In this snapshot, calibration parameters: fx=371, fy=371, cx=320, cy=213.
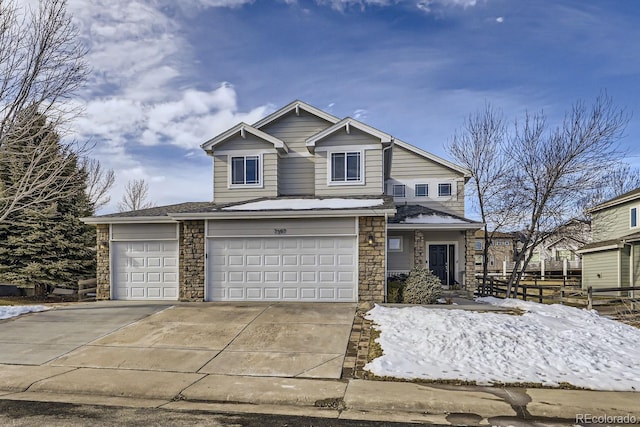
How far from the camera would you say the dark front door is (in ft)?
56.4

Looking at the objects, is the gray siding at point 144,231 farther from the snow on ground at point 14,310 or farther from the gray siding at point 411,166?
the gray siding at point 411,166

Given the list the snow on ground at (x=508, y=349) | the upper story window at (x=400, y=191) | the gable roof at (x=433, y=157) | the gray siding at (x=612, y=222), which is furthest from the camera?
the gray siding at (x=612, y=222)

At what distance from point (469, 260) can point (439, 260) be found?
1401 mm

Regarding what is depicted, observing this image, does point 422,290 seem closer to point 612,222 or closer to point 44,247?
point 612,222

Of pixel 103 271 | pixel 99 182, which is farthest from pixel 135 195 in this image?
pixel 103 271

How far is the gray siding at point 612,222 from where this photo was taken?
2019 centimetres

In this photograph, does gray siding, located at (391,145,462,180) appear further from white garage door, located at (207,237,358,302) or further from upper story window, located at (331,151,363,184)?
white garage door, located at (207,237,358,302)

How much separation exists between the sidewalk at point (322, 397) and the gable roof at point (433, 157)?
13410 millimetres

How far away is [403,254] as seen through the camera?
54.7 feet

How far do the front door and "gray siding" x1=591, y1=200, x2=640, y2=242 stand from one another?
10.7 m

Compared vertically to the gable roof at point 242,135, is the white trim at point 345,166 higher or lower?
lower

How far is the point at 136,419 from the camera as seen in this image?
4.91 metres

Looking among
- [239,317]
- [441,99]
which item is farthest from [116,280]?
[441,99]

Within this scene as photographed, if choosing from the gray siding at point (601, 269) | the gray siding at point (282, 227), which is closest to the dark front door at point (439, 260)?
the gray siding at point (282, 227)
